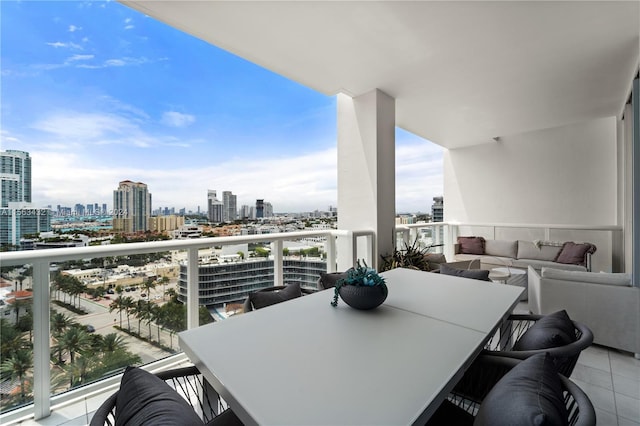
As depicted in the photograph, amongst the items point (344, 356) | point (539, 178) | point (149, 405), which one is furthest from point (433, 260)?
point (539, 178)

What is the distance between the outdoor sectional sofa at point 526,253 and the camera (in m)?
4.79

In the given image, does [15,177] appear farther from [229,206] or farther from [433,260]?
[433,260]

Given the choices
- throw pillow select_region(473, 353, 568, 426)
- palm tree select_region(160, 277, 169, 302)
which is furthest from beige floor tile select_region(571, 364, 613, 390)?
palm tree select_region(160, 277, 169, 302)

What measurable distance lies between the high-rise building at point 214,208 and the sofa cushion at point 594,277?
3539 mm

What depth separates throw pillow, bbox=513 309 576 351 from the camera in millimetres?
1273

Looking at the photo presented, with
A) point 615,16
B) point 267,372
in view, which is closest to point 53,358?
point 267,372

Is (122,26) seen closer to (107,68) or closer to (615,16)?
(107,68)

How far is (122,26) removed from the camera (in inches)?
112

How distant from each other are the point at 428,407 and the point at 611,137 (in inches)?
275

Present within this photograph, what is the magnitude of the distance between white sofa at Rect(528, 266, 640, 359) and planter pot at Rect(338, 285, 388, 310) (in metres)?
2.51

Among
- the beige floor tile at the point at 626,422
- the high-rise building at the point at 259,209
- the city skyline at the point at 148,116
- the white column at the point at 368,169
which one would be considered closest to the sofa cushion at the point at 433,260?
the white column at the point at 368,169

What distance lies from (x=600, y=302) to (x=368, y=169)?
9.09 feet

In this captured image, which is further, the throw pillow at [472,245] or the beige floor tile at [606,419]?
the throw pillow at [472,245]

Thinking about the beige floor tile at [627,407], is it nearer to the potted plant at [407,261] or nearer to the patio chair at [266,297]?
the potted plant at [407,261]
